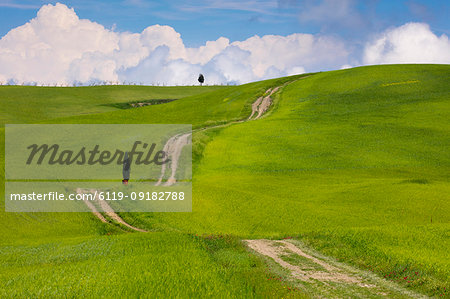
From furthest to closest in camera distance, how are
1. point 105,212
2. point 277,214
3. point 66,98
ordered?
point 66,98 < point 105,212 < point 277,214

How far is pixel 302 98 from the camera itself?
78.4 m

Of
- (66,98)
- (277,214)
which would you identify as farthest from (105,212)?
(66,98)

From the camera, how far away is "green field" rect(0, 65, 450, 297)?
1174 cm

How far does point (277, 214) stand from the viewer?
25469 millimetres

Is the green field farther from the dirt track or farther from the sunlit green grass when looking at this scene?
the sunlit green grass

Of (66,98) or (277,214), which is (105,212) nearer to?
(277,214)

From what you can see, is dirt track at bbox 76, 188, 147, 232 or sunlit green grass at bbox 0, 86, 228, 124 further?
sunlit green grass at bbox 0, 86, 228, 124

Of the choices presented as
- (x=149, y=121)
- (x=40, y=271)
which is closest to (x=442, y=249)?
(x=40, y=271)

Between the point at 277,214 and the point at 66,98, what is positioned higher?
the point at 66,98

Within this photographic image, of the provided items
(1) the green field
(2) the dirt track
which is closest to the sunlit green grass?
(1) the green field

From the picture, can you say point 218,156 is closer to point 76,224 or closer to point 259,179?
point 259,179

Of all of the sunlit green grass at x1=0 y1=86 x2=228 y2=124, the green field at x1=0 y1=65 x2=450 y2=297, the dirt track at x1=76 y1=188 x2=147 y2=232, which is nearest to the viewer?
the green field at x1=0 y1=65 x2=450 y2=297

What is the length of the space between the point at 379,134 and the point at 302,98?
1040 inches

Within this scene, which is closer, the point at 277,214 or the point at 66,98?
the point at 277,214
